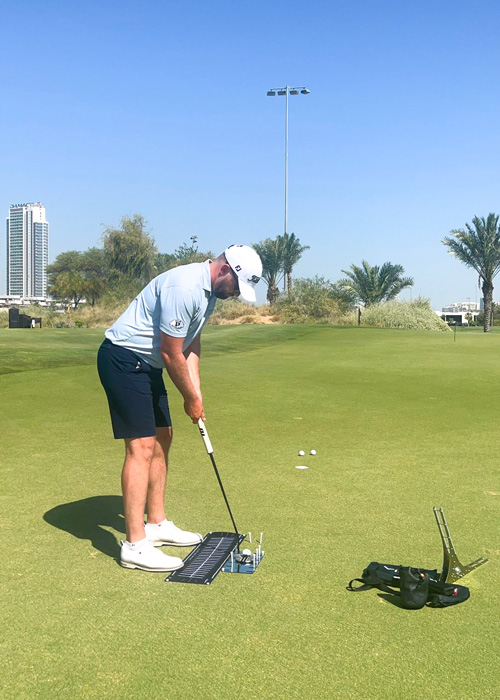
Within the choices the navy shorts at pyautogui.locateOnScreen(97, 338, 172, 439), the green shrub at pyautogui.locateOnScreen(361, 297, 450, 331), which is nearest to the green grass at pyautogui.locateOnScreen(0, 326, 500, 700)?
the navy shorts at pyautogui.locateOnScreen(97, 338, 172, 439)

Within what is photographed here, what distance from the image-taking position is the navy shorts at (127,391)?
439 cm

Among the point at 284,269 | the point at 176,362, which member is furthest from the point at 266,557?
the point at 284,269

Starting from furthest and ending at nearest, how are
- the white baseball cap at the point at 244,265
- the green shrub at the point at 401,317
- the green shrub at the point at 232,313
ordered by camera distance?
the green shrub at the point at 232,313
the green shrub at the point at 401,317
the white baseball cap at the point at 244,265

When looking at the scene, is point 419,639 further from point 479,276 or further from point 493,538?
point 479,276

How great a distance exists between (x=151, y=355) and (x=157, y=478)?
0.90 meters

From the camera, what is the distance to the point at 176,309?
4.17 metres

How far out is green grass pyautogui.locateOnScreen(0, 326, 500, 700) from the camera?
9.61ft

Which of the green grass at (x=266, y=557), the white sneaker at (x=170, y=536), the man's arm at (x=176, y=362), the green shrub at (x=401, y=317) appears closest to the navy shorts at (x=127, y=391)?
the man's arm at (x=176, y=362)

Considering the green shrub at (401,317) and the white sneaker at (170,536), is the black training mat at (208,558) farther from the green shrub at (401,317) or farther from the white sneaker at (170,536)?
the green shrub at (401,317)

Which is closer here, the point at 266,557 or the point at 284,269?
the point at 266,557

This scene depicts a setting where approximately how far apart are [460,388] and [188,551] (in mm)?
9506

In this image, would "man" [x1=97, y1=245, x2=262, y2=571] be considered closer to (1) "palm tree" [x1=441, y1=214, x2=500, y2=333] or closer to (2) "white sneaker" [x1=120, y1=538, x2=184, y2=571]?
(2) "white sneaker" [x1=120, y1=538, x2=184, y2=571]

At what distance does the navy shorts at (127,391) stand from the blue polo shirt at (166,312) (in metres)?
0.07

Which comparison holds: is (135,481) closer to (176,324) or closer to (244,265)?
(176,324)
